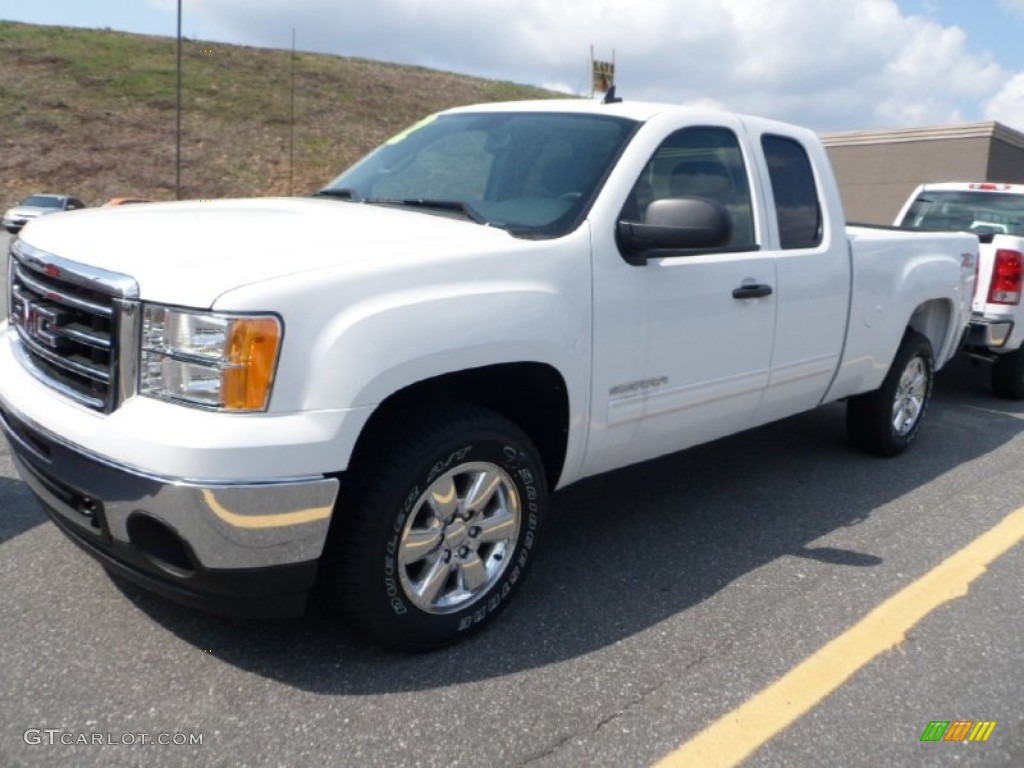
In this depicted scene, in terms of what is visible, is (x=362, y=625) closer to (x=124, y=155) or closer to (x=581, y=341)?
(x=581, y=341)

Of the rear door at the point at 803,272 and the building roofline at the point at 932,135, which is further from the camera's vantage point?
the building roofline at the point at 932,135

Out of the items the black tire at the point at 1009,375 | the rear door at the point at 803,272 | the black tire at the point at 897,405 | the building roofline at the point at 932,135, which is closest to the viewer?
the rear door at the point at 803,272

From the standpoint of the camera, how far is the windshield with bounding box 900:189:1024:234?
27.8ft

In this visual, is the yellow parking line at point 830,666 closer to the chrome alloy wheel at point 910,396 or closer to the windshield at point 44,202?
the chrome alloy wheel at point 910,396

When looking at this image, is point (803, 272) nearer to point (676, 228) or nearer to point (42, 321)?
point (676, 228)

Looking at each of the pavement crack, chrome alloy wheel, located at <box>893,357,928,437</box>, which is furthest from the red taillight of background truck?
the pavement crack

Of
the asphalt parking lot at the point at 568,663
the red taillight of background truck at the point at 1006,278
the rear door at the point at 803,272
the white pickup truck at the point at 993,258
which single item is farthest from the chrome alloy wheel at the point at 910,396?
the red taillight of background truck at the point at 1006,278

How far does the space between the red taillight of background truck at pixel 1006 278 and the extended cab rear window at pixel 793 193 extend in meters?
3.13

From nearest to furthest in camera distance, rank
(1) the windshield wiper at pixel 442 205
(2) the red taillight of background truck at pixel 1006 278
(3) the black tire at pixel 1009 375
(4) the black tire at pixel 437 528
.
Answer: (4) the black tire at pixel 437 528 → (1) the windshield wiper at pixel 442 205 → (2) the red taillight of background truck at pixel 1006 278 → (3) the black tire at pixel 1009 375

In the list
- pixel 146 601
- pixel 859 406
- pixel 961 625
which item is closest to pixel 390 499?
pixel 146 601

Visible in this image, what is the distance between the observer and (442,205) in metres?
3.66

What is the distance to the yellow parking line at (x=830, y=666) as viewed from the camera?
2.71 meters

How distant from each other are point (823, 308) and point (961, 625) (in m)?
1.67

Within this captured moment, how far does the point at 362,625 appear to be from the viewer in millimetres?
2967
